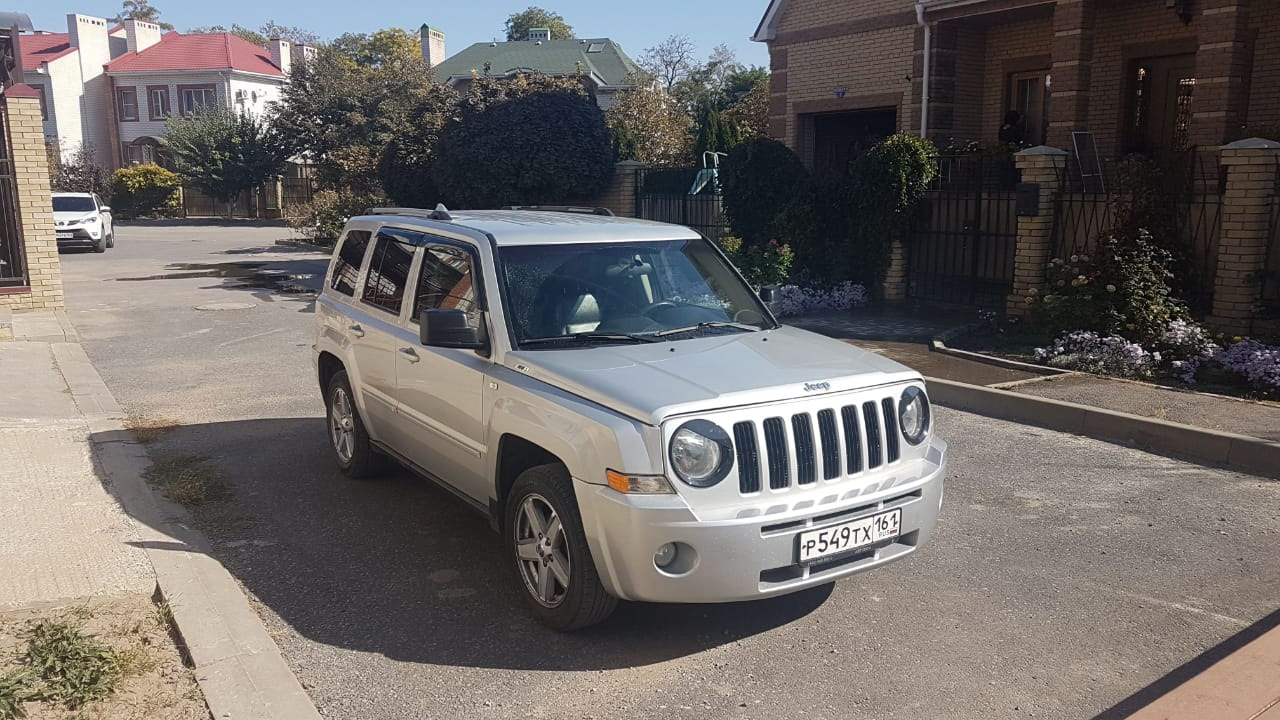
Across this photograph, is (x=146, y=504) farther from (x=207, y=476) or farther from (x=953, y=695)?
(x=953, y=695)

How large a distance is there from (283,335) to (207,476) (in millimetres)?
6643

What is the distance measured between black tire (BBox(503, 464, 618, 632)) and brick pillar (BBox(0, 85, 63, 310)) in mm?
13247

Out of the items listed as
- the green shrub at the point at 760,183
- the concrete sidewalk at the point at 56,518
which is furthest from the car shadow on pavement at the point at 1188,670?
the green shrub at the point at 760,183

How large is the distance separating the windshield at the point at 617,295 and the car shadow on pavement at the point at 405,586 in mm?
1314

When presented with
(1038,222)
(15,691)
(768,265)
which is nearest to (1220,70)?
(1038,222)

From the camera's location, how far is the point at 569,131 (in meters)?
20.7

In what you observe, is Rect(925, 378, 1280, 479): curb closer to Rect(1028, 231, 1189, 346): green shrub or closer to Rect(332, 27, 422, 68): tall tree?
Rect(1028, 231, 1189, 346): green shrub

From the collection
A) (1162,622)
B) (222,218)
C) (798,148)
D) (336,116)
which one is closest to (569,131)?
(798,148)

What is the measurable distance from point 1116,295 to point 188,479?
901cm

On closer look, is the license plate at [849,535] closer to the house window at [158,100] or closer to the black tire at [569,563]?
the black tire at [569,563]

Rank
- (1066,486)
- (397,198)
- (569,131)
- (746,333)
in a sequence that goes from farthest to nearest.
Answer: (397,198)
(569,131)
(1066,486)
(746,333)

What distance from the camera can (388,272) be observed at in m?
6.34

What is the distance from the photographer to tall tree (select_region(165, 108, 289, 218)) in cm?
4512

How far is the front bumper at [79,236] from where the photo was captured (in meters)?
26.5
